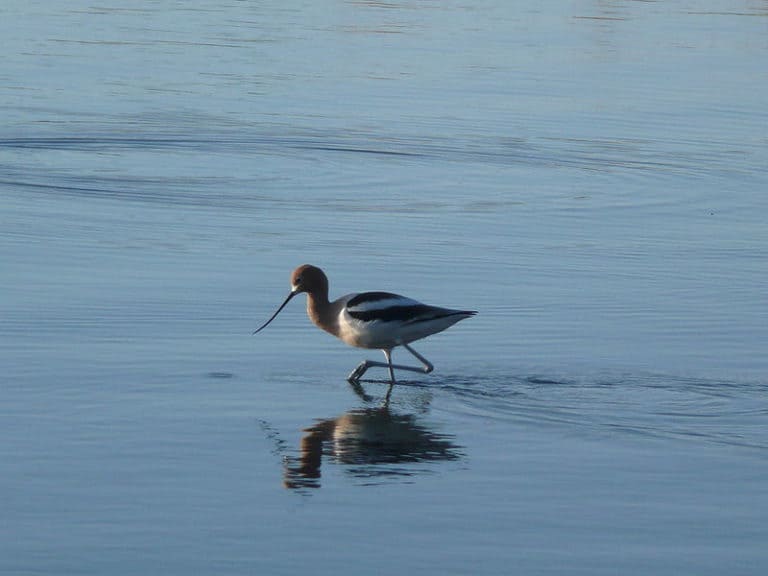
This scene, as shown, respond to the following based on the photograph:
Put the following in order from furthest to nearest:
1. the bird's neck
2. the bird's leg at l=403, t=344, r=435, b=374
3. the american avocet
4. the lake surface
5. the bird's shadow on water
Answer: the bird's neck
the bird's leg at l=403, t=344, r=435, b=374
the american avocet
the bird's shadow on water
the lake surface

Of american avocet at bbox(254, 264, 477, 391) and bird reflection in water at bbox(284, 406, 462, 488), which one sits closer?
Result: bird reflection in water at bbox(284, 406, 462, 488)

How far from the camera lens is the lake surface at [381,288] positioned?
7.65 metres

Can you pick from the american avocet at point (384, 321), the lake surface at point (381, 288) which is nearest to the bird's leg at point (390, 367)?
the american avocet at point (384, 321)

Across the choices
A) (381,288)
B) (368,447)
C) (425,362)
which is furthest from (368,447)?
(381,288)

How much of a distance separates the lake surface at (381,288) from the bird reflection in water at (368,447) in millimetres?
26

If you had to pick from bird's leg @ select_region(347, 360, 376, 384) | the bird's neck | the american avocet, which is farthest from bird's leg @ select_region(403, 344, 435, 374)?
the bird's neck

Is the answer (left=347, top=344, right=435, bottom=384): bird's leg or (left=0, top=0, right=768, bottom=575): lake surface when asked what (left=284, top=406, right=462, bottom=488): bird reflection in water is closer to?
(left=0, top=0, right=768, bottom=575): lake surface

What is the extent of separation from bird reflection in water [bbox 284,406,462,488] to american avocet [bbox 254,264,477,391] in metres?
0.76

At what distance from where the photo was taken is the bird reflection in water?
8.52 meters

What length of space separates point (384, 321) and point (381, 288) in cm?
220

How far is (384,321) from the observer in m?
10.5

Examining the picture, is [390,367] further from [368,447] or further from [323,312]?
[368,447]

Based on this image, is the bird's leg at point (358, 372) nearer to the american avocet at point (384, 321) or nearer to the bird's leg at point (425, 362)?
the american avocet at point (384, 321)

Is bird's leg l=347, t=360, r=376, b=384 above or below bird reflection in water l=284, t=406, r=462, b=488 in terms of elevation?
above
